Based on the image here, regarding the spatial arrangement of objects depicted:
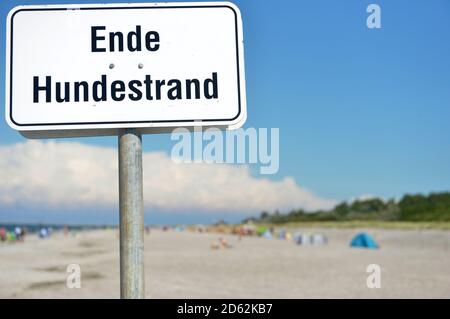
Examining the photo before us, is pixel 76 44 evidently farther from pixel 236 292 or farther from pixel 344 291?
pixel 344 291

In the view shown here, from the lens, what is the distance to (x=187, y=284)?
14.2m

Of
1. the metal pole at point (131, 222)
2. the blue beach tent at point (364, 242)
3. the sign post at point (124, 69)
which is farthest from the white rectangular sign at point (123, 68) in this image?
the blue beach tent at point (364, 242)

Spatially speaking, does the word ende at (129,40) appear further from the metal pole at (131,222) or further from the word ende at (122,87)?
the metal pole at (131,222)

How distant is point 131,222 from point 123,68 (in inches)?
25.3

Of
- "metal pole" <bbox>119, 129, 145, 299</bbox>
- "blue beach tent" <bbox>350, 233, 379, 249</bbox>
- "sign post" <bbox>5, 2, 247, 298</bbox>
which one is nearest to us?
"metal pole" <bbox>119, 129, 145, 299</bbox>

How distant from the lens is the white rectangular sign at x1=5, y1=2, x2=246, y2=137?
2037 mm

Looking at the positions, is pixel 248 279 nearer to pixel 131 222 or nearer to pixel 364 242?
pixel 131 222

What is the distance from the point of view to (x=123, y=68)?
2.07m

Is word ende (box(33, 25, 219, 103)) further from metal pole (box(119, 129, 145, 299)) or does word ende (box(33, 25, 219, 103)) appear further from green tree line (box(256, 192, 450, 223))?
green tree line (box(256, 192, 450, 223))

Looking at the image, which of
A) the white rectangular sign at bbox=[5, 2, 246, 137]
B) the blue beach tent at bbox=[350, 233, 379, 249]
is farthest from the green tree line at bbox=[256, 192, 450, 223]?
the white rectangular sign at bbox=[5, 2, 246, 137]

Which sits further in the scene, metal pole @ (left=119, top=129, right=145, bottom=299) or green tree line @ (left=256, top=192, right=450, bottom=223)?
green tree line @ (left=256, top=192, right=450, bottom=223)

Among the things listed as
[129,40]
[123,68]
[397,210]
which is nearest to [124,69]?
[123,68]
